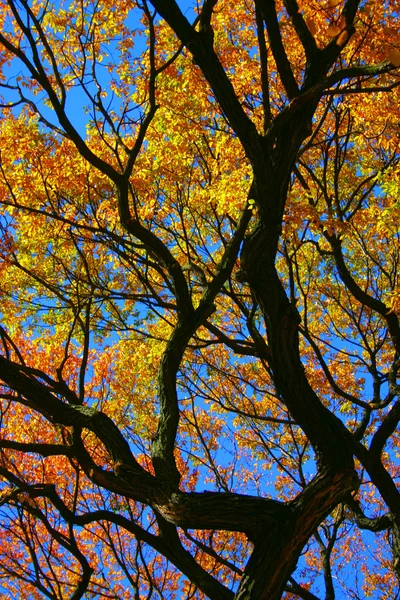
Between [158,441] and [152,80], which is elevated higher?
[152,80]

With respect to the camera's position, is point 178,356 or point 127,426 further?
point 127,426

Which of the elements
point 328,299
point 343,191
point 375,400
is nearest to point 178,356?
point 375,400

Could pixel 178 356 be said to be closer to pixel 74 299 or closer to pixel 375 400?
pixel 74 299

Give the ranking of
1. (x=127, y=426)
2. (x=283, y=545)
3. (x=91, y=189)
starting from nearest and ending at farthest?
(x=283, y=545) < (x=91, y=189) < (x=127, y=426)

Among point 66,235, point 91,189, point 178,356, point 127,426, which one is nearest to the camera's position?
point 178,356

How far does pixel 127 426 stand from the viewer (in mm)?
12000

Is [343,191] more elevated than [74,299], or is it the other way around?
[343,191]

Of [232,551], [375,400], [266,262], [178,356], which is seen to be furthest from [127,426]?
[266,262]

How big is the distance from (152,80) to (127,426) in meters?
8.12

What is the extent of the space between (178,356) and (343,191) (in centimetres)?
628

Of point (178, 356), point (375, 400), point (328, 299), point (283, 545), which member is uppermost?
point (328, 299)

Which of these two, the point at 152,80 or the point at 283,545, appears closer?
the point at 283,545

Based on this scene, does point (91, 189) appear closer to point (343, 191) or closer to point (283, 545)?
point (343, 191)

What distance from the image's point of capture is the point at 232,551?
12.7 meters
